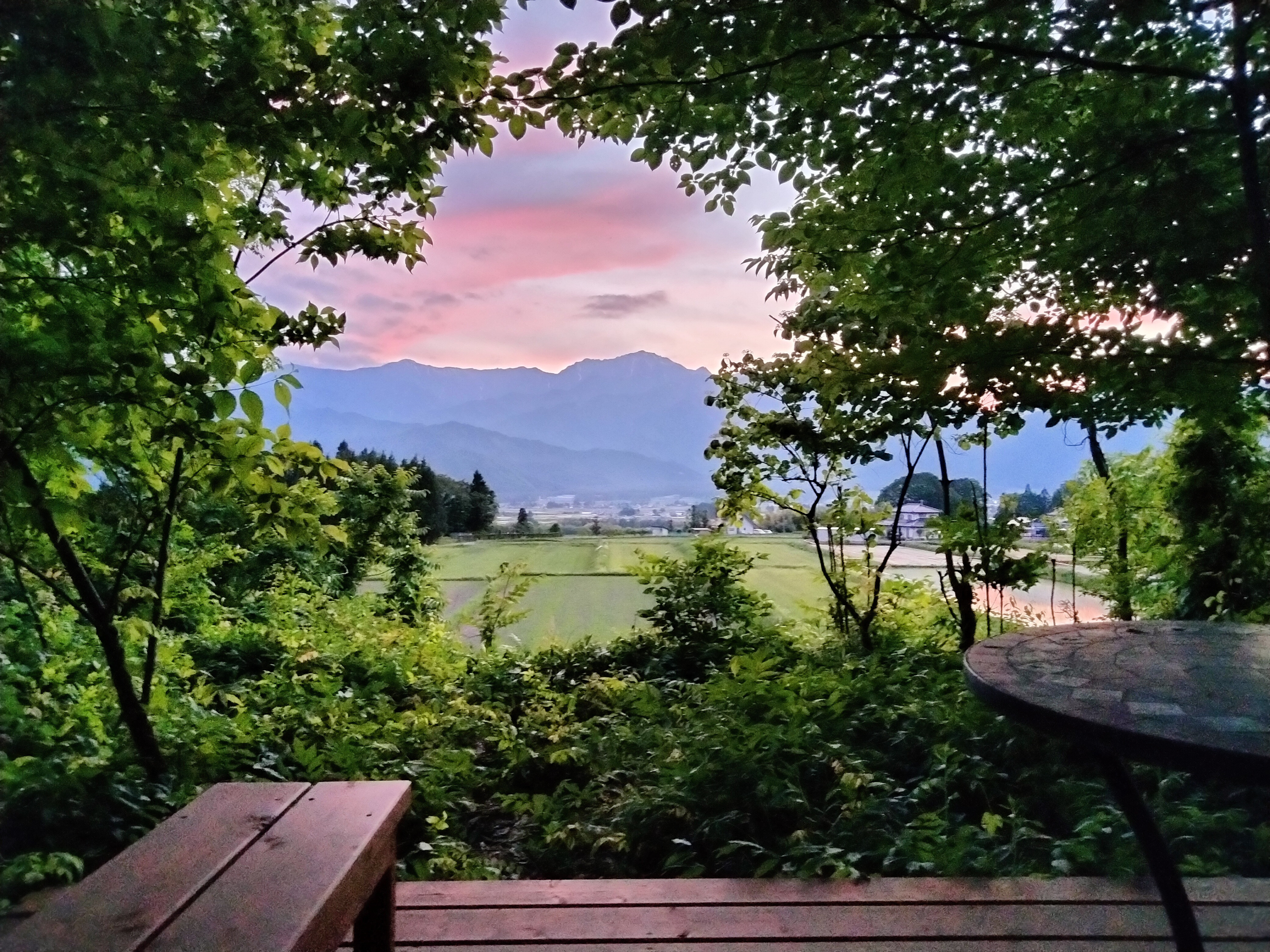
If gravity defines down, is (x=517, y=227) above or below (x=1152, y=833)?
above

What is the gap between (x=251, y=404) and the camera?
6.16 ft

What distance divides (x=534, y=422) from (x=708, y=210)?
4.97 meters

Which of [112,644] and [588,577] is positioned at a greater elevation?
[112,644]

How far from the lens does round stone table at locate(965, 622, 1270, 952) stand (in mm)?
1062

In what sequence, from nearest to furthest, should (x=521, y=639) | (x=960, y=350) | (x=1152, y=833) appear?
(x=1152, y=833), (x=960, y=350), (x=521, y=639)

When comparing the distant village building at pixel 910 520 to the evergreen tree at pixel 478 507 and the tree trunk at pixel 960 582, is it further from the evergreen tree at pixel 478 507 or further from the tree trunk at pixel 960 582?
the evergreen tree at pixel 478 507

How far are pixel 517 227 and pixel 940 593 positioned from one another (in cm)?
336

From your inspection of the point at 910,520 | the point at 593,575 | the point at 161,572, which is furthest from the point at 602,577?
the point at 161,572

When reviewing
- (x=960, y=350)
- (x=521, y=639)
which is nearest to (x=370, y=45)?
(x=960, y=350)

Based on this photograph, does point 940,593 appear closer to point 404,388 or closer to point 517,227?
point 517,227

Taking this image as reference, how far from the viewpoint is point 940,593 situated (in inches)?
189

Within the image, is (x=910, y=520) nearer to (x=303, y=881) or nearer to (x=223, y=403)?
(x=223, y=403)

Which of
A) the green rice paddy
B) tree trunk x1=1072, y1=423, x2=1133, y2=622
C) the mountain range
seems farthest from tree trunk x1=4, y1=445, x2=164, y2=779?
tree trunk x1=1072, y1=423, x2=1133, y2=622

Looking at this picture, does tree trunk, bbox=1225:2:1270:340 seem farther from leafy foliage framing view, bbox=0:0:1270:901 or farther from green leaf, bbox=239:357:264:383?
green leaf, bbox=239:357:264:383
